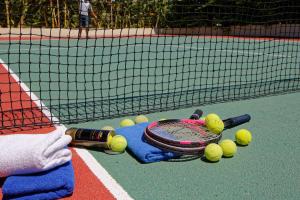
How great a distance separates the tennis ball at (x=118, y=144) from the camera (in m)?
2.74

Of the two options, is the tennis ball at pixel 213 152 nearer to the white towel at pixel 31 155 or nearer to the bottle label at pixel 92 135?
the bottle label at pixel 92 135

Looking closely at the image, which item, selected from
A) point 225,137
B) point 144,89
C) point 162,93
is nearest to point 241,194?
point 225,137

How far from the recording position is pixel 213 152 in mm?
2574

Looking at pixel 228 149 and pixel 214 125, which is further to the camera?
pixel 214 125

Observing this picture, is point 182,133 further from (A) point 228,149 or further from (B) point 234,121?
(B) point 234,121

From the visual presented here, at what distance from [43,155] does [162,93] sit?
277cm

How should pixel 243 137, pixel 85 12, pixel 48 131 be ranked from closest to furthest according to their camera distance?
pixel 243 137
pixel 48 131
pixel 85 12

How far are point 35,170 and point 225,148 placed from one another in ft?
4.43

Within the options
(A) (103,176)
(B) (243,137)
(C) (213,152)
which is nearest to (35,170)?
(A) (103,176)

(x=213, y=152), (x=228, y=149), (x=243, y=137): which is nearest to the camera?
(x=213, y=152)

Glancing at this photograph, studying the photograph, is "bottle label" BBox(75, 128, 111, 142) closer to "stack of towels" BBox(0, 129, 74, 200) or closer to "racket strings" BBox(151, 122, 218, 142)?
"racket strings" BBox(151, 122, 218, 142)

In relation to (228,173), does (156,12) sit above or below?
above

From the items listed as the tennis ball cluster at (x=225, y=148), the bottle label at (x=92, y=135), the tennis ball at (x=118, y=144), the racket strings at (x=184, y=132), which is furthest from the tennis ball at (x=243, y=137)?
the bottle label at (x=92, y=135)

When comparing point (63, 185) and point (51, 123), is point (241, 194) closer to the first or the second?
point (63, 185)
